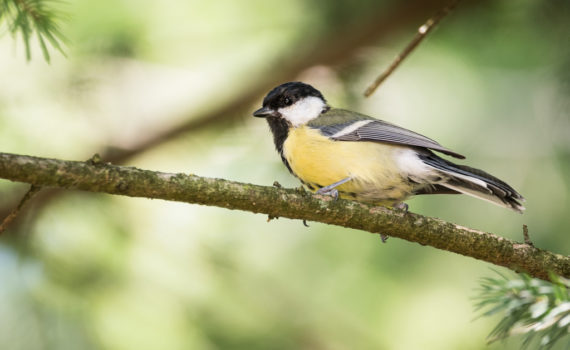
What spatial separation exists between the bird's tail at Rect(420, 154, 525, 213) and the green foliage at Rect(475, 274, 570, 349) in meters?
0.92

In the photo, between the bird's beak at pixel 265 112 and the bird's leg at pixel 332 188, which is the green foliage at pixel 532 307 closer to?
the bird's leg at pixel 332 188

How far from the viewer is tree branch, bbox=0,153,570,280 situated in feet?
4.49

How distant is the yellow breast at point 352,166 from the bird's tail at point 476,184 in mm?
168

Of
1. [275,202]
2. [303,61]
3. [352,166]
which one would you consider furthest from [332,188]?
[275,202]

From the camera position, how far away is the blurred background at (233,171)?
8.52 feet

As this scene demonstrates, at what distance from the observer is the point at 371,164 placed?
258cm

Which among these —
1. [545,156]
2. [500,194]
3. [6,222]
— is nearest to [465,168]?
[500,194]

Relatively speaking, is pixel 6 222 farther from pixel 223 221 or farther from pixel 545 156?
pixel 545 156

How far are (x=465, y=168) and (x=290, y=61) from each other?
41.6 inches

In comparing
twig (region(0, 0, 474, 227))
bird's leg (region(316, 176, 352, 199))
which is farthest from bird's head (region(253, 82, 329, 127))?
bird's leg (region(316, 176, 352, 199))

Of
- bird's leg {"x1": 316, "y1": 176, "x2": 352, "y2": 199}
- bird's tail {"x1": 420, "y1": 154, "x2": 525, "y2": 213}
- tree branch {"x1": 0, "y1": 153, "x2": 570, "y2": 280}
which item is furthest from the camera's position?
bird's leg {"x1": 316, "y1": 176, "x2": 352, "y2": 199}

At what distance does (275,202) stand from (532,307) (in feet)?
2.36

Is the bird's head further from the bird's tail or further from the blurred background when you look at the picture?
the bird's tail

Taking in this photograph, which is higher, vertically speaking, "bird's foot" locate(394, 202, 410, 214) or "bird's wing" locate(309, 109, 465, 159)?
"bird's wing" locate(309, 109, 465, 159)
